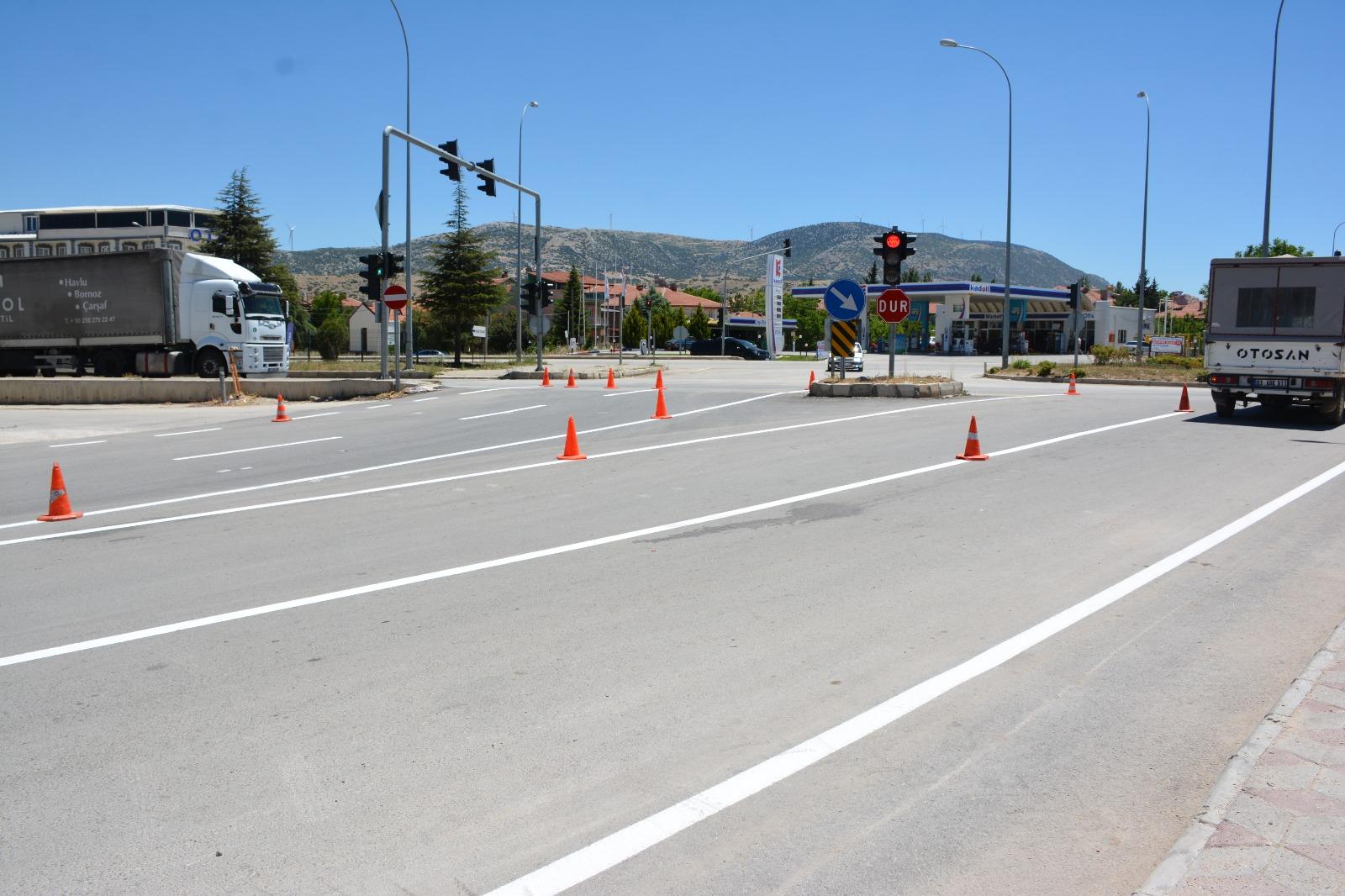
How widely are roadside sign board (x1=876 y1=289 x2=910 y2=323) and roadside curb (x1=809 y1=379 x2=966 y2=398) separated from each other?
1831 mm

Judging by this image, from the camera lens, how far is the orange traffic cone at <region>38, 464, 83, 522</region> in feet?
34.7

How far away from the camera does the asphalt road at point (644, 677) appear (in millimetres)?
3660

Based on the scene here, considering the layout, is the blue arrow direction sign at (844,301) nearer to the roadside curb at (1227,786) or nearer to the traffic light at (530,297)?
the traffic light at (530,297)

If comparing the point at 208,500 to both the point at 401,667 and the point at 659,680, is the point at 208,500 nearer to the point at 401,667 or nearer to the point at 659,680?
the point at 401,667

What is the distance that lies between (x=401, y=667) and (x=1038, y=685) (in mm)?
3318

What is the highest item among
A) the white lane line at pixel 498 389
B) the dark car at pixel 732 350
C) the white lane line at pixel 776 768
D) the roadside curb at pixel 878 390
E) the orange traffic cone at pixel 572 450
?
the dark car at pixel 732 350

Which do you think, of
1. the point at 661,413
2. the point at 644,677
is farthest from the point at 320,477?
the point at 644,677

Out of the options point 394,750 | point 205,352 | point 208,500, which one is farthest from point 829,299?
point 205,352

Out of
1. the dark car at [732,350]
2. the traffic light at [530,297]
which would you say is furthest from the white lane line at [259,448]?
the dark car at [732,350]

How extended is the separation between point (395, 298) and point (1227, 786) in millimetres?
26084

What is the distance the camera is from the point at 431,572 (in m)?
7.75

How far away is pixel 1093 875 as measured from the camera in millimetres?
3508

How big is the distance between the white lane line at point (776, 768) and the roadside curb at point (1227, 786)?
1.29 meters

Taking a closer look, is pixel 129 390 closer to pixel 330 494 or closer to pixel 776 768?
pixel 330 494
